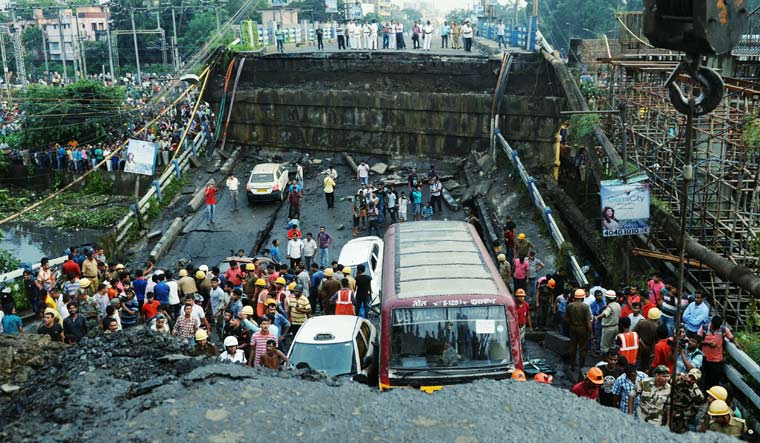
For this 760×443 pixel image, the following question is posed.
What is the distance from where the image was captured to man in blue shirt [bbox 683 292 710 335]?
460 inches

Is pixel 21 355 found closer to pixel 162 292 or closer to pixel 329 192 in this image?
pixel 162 292

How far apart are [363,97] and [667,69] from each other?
47.7 feet

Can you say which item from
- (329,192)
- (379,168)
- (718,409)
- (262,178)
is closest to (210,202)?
(262,178)

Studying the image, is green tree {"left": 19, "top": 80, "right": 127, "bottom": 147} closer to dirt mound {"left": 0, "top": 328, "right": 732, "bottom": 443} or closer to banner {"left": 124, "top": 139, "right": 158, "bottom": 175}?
banner {"left": 124, "top": 139, "right": 158, "bottom": 175}

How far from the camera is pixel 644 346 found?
11680mm

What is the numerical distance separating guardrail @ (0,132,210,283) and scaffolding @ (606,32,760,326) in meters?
15.1

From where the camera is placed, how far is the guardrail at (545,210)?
55.2 feet

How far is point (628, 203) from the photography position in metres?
15.1

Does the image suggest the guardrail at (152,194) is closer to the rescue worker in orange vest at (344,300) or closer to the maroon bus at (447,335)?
the rescue worker in orange vest at (344,300)

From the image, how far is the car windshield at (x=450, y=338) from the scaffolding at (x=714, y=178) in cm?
513

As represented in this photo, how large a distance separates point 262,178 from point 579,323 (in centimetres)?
1659

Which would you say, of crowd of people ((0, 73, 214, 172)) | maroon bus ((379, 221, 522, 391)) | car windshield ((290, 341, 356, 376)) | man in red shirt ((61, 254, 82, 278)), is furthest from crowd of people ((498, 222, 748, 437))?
crowd of people ((0, 73, 214, 172))

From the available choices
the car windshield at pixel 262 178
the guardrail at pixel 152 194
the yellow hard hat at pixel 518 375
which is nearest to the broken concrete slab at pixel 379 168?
the car windshield at pixel 262 178

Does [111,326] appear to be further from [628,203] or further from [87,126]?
[87,126]
